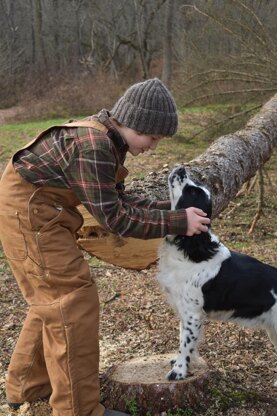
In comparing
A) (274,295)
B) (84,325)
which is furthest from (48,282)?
(274,295)

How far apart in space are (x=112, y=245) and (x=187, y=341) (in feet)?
2.97

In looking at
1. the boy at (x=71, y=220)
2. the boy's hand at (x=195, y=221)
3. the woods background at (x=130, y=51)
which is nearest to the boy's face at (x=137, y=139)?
the boy at (x=71, y=220)

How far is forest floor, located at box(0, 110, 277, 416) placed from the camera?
365cm

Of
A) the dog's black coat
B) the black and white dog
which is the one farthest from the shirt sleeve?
the dog's black coat

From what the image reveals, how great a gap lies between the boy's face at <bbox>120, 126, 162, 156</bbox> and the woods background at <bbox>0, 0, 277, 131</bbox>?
646 cm

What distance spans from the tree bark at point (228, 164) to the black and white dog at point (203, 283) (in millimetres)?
813

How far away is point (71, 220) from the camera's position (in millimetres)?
3295

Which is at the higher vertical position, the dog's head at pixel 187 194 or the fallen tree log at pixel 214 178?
the dog's head at pixel 187 194

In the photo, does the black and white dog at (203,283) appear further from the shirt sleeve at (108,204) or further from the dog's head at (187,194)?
the shirt sleeve at (108,204)

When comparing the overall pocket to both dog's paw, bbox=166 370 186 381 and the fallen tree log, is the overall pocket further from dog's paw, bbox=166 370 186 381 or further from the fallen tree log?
dog's paw, bbox=166 370 186 381

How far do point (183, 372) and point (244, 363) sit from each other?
91cm

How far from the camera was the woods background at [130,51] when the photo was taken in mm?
9469

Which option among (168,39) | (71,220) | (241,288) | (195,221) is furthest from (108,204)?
(168,39)

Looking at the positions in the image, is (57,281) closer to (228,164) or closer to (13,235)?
(13,235)
